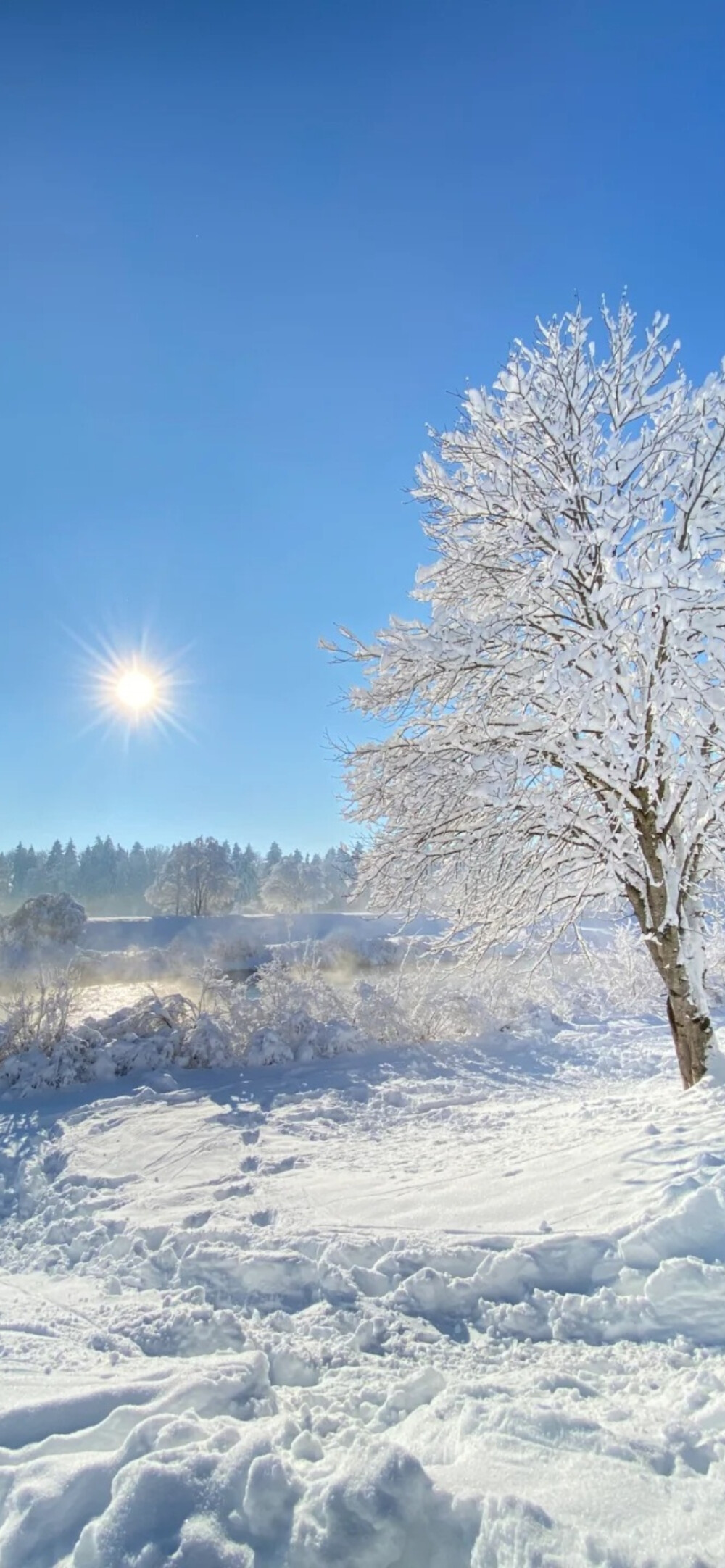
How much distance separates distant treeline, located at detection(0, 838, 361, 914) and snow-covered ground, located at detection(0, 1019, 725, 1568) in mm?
40123

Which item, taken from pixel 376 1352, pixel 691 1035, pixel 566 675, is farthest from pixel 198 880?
pixel 376 1352

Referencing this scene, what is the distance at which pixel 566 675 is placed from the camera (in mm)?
5082

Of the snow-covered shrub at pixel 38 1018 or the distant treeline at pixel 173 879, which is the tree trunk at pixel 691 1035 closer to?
the snow-covered shrub at pixel 38 1018

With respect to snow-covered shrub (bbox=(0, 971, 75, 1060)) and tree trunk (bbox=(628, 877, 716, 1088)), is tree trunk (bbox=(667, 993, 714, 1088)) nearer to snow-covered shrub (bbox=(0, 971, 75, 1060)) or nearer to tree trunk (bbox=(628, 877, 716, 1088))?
tree trunk (bbox=(628, 877, 716, 1088))

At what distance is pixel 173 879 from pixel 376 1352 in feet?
219

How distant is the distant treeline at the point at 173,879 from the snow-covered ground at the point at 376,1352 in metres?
40.1

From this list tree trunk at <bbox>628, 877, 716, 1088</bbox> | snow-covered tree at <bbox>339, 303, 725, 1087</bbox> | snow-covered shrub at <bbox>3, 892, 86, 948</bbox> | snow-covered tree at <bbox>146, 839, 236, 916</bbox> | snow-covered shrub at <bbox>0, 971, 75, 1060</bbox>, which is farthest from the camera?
Result: snow-covered tree at <bbox>146, 839, 236, 916</bbox>

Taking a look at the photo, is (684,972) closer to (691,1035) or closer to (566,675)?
(691,1035)

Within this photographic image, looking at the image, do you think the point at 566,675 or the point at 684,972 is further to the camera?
the point at 684,972

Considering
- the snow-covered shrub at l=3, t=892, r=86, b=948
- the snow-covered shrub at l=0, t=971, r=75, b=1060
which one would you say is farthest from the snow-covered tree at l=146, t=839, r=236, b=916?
the snow-covered shrub at l=0, t=971, r=75, b=1060

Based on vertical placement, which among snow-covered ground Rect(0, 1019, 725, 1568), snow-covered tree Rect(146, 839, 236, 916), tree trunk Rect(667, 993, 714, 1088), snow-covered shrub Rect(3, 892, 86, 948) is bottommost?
snow-covered ground Rect(0, 1019, 725, 1568)

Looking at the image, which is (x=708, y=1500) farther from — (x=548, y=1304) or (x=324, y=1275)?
(x=324, y=1275)

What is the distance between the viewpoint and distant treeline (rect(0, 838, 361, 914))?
214 feet

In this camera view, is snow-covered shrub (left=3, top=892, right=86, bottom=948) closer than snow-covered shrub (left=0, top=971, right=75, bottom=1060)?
No
